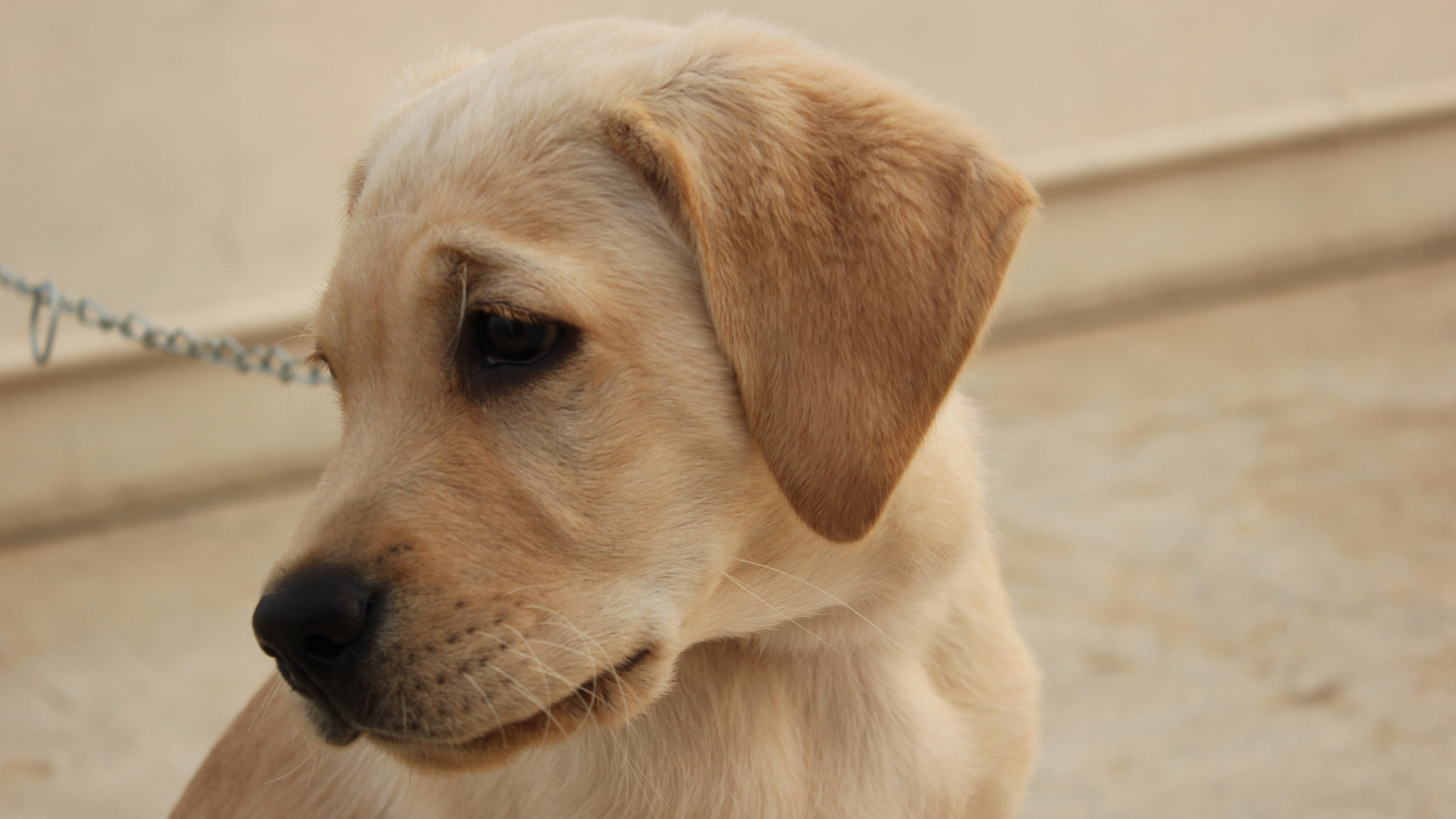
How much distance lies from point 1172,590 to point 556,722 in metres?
2.89

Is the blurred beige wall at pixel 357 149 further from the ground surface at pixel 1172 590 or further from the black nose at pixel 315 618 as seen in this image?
the black nose at pixel 315 618

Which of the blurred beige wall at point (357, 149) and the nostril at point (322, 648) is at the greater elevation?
the nostril at point (322, 648)

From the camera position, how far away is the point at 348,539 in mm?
1479

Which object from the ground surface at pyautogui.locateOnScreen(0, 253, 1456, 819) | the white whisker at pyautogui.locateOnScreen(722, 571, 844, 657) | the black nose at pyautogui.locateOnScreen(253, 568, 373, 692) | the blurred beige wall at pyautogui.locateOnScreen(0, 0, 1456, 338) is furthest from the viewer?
the blurred beige wall at pyautogui.locateOnScreen(0, 0, 1456, 338)

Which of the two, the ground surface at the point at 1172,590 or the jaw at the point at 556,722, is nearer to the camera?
the jaw at the point at 556,722

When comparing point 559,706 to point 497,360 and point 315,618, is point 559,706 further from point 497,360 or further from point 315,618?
point 497,360

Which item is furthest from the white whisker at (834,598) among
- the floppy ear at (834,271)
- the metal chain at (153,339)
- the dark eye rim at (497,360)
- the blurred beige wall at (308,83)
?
the blurred beige wall at (308,83)

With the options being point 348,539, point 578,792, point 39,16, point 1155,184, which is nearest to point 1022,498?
point 1155,184

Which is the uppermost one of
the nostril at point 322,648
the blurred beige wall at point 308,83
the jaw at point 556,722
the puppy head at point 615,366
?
the puppy head at point 615,366

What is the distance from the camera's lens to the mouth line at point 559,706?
149 cm

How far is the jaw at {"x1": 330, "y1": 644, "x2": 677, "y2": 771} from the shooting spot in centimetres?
152

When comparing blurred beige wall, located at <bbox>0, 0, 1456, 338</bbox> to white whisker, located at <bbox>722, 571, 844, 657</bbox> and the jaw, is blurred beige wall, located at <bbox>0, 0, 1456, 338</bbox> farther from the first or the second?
the jaw

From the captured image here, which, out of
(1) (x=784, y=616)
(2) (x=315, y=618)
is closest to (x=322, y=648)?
(2) (x=315, y=618)

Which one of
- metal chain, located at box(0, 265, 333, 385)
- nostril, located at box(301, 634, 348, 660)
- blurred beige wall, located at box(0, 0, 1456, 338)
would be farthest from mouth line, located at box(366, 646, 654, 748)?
blurred beige wall, located at box(0, 0, 1456, 338)
